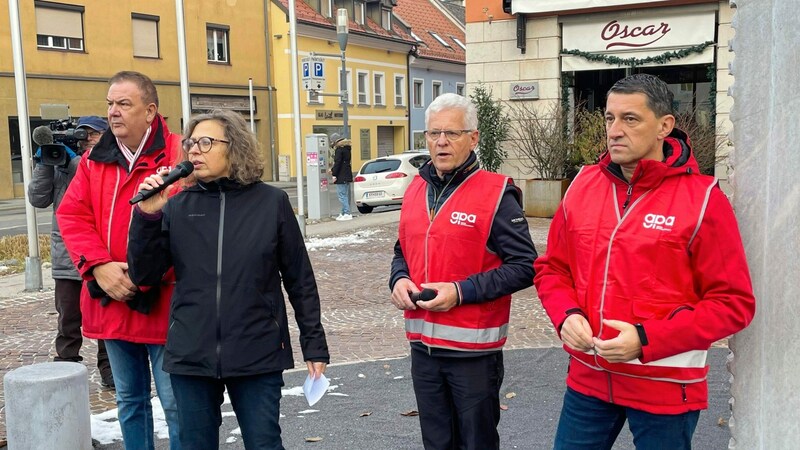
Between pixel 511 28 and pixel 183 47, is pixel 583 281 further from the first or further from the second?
pixel 511 28

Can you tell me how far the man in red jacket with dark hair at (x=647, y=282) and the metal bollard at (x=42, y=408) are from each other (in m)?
2.66

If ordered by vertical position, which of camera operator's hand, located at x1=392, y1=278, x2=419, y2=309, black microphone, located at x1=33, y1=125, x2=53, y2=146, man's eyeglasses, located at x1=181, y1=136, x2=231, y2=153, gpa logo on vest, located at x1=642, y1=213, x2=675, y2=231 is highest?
black microphone, located at x1=33, y1=125, x2=53, y2=146

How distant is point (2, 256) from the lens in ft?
42.9

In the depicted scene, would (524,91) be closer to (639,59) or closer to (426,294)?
(639,59)

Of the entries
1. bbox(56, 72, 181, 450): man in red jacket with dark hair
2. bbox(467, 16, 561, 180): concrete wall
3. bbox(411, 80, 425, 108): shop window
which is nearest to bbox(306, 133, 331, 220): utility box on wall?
bbox(467, 16, 561, 180): concrete wall

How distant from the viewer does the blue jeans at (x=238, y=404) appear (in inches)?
129

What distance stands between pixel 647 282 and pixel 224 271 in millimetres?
1659

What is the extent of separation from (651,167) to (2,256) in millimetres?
12849

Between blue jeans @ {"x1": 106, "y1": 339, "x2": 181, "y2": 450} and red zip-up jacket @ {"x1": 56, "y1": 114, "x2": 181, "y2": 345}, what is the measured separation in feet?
0.39

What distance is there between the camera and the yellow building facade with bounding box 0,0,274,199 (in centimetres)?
2725

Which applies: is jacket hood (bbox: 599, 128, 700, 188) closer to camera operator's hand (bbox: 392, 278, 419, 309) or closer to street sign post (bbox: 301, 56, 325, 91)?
camera operator's hand (bbox: 392, 278, 419, 309)

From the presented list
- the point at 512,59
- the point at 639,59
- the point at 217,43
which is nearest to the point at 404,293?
the point at 639,59

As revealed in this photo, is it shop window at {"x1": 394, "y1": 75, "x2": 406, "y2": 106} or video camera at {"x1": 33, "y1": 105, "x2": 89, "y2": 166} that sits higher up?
shop window at {"x1": 394, "y1": 75, "x2": 406, "y2": 106}

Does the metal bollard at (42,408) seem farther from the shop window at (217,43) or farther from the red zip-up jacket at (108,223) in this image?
the shop window at (217,43)
